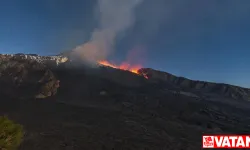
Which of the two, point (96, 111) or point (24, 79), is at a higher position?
point (24, 79)

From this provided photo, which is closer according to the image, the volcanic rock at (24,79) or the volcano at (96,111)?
the volcano at (96,111)

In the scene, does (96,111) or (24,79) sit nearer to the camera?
(96,111)

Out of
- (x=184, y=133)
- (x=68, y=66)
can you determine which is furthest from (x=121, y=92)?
(x=184, y=133)

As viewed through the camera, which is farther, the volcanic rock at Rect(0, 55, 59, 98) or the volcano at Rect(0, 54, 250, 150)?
the volcanic rock at Rect(0, 55, 59, 98)

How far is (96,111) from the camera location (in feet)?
349

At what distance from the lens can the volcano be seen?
246ft

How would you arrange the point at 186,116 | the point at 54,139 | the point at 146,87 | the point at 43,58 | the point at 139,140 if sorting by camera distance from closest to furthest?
the point at 54,139 < the point at 139,140 < the point at 186,116 < the point at 146,87 < the point at 43,58

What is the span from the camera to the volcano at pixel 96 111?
2958 inches

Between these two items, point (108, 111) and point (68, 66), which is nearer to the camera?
point (108, 111)

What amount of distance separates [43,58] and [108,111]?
90.2m

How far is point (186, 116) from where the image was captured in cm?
12025

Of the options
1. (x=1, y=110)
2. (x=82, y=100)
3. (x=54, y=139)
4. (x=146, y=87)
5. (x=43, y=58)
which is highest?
(x=43, y=58)

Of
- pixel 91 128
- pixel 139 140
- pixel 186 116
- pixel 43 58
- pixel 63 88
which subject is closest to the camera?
pixel 139 140

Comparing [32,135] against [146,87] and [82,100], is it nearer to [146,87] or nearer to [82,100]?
[82,100]
